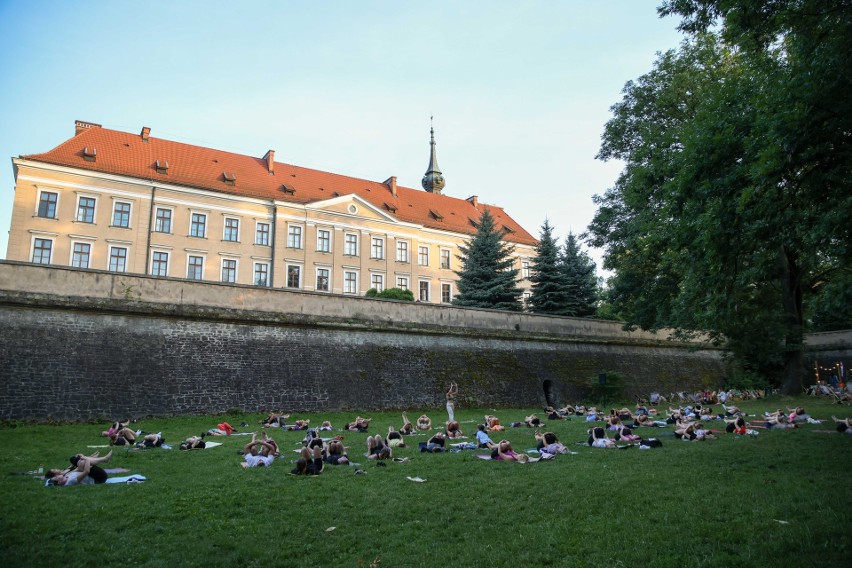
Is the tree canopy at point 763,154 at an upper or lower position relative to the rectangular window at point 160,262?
lower

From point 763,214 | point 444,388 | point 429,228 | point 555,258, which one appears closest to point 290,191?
point 429,228

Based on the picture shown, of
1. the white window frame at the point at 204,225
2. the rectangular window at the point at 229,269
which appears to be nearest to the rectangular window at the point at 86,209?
the white window frame at the point at 204,225

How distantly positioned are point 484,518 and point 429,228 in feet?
146

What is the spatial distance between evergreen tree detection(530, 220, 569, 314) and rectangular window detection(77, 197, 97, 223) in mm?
29548

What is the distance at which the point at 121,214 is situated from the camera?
3806 centimetres

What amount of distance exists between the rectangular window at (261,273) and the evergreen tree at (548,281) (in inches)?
807

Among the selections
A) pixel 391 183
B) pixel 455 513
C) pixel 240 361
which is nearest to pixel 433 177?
pixel 391 183

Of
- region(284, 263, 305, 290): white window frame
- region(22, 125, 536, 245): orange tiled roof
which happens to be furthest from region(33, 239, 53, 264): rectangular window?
region(284, 263, 305, 290): white window frame

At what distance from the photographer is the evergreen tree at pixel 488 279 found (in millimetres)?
34188

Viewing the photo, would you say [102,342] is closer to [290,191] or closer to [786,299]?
[786,299]

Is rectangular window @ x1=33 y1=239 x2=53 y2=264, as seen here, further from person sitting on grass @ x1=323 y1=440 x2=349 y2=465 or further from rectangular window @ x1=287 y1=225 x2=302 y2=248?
person sitting on grass @ x1=323 y1=440 x2=349 y2=465

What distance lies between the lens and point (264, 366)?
19.5 meters

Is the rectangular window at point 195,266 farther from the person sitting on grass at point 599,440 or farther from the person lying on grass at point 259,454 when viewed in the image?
the person sitting on grass at point 599,440

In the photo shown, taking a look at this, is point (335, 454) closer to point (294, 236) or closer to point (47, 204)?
point (294, 236)
